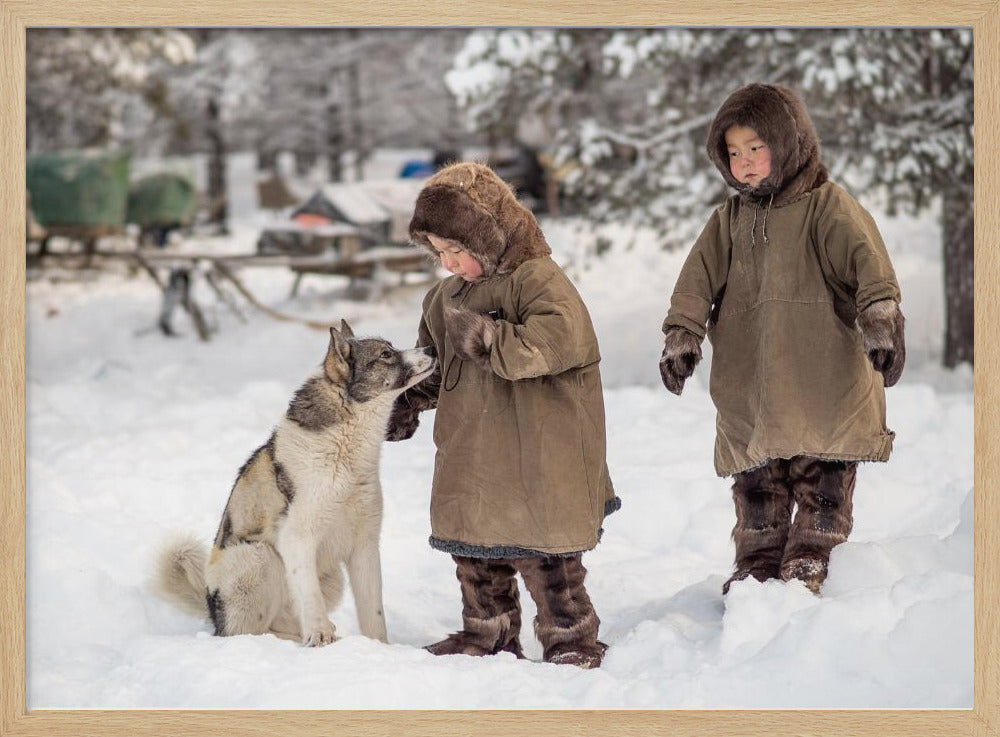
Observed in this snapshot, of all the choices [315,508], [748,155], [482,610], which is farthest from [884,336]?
[315,508]

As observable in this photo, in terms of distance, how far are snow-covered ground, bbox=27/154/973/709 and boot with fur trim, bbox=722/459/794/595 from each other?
7.8 inches

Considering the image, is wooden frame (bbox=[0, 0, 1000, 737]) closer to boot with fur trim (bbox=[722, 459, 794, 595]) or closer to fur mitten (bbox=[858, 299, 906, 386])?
fur mitten (bbox=[858, 299, 906, 386])

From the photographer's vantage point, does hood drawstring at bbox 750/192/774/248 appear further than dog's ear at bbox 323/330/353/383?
No

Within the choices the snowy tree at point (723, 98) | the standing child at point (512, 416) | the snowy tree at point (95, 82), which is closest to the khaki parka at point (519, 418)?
the standing child at point (512, 416)

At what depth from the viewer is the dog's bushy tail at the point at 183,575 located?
4.18 m

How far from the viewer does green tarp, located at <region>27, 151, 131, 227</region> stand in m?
11.9

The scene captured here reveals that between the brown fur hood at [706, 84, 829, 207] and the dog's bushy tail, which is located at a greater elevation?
the brown fur hood at [706, 84, 829, 207]

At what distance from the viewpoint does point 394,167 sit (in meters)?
14.3

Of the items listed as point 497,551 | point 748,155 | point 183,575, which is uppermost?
point 748,155

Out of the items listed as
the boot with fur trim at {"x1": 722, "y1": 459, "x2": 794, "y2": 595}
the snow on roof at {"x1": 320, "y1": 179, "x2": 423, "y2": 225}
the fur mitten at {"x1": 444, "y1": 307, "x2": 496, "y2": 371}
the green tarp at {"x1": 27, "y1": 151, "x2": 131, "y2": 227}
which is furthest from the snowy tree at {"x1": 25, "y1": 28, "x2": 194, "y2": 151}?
the boot with fur trim at {"x1": 722, "y1": 459, "x2": 794, "y2": 595}

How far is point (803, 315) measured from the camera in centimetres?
364

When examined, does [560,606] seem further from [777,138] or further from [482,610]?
[777,138]

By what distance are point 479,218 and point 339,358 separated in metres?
0.74

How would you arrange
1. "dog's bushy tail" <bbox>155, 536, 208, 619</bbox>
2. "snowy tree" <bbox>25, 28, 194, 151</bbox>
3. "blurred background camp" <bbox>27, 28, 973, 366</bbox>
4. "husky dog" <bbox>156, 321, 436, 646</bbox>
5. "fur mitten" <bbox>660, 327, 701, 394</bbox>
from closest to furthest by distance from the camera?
"fur mitten" <bbox>660, 327, 701, 394</bbox>, "husky dog" <bbox>156, 321, 436, 646</bbox>, "dog's bushy tail" <bbox>155, 536, 208, 619</bbox>, "blurred background camp" <bbox>27, 28, 973, 366</bbox>, "snowy tree" <bbox>25, 28, 194, 151</bbox>
